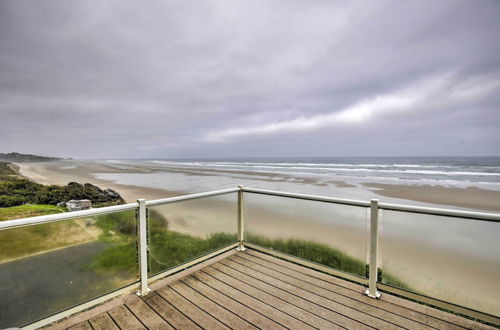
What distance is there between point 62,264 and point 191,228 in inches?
79.0

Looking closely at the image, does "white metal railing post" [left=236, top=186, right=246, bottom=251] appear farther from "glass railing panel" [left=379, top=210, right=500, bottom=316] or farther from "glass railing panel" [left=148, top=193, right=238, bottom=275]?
"glass railing panel" [left=379, top=210, right=500, bottom=316]

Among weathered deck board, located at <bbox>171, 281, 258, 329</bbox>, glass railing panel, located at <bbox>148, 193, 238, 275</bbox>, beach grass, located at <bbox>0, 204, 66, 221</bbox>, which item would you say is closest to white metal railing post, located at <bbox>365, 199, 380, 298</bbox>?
weathered deck board, located at <bbox>171, 281, 258, 329</bbox>

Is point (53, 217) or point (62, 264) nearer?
point (53, 217)

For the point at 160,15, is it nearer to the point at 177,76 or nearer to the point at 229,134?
the point at 177,76

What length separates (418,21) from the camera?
30.0 ft

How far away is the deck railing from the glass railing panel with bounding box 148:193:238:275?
2cm

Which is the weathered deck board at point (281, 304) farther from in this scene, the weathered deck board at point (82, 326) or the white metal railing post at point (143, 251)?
the weathered deck board at point (82, 326)

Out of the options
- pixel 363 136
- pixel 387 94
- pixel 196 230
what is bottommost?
pixel 196 230

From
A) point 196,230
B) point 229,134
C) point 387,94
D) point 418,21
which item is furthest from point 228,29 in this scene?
point 229,134

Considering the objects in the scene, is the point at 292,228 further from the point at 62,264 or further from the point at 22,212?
the point at 22,212

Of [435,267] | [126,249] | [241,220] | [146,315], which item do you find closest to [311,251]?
[241,220]

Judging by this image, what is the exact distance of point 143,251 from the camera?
241cm

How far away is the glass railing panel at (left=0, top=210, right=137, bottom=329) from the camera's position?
5.30 feet

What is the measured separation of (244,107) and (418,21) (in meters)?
31.4
